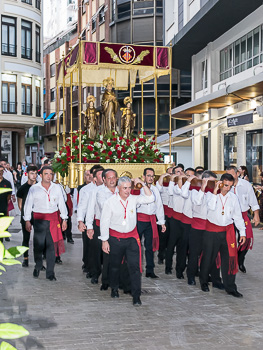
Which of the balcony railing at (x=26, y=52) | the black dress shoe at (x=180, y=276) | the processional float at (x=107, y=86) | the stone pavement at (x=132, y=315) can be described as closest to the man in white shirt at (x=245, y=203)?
the stone pavement at (x=132, y=315)

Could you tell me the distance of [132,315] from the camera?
6.27 m

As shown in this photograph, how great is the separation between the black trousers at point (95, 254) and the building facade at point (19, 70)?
24503mm

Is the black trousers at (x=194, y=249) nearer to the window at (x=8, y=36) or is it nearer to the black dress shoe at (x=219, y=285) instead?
the black dress shoe at (x=219, y=285)

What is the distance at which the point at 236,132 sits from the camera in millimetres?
19969

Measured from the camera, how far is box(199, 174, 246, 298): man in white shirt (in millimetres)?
7199

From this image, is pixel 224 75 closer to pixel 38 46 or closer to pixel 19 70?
pixel 19 70

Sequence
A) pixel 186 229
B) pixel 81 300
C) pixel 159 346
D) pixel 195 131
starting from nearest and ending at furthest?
pixel 159 346, pixel 81 300, pixel 186 229, pixel 195 131

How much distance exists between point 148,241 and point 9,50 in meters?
26.1

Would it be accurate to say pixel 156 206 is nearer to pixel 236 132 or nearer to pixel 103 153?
pixel 103 153

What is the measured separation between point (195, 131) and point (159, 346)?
2063cm

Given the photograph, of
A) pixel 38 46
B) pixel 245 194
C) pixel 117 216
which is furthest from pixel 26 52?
pixel 117 216

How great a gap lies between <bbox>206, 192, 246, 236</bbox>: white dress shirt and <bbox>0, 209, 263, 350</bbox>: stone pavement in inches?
41.6

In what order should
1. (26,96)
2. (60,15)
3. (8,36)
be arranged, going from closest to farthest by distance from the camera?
(8,36) < (26,96) < (60,15)

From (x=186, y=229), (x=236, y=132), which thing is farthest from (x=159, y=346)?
(x=236, y=132)
